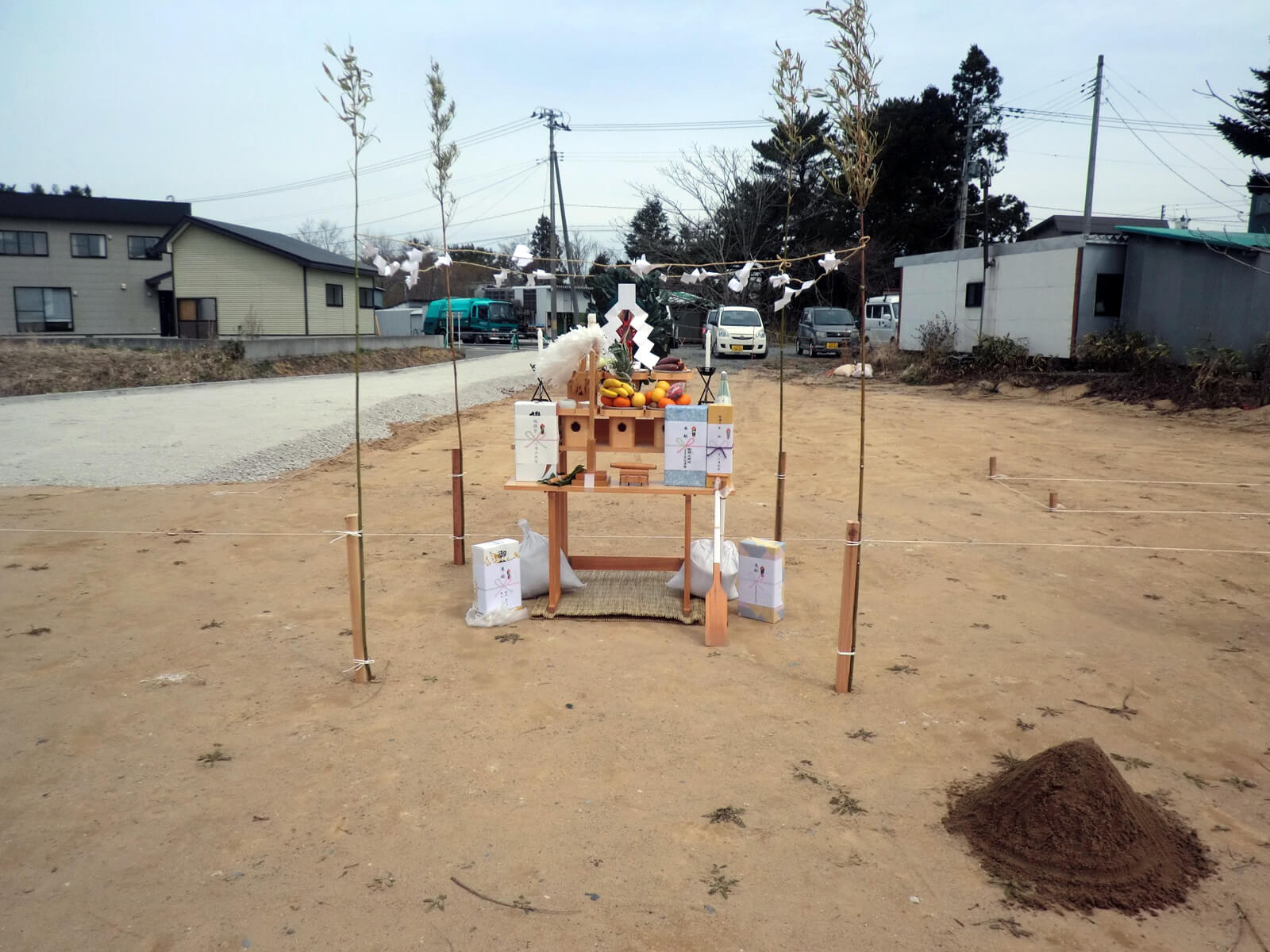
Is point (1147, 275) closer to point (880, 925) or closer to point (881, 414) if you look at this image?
point (881, 414)

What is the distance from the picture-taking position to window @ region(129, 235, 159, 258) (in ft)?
110

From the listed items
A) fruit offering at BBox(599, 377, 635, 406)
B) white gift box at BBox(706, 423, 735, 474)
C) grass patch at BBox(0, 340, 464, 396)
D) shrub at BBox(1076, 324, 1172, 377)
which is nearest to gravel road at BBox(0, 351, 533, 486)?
grass patch at BBox(0, 340, 464, 396)

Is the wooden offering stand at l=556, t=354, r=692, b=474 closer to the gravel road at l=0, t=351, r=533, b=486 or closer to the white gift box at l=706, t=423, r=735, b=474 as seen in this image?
the white gift box at l=706, t=423, r=735, b=474

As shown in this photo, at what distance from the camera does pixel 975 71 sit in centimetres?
3516

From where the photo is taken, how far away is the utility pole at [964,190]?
104 feet

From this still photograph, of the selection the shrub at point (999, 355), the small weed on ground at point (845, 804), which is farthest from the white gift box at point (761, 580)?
the shrub at point (999, 355)

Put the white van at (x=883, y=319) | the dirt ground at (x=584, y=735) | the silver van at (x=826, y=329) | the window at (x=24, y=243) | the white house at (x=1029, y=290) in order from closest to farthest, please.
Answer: the dirt ground at (x=584, y=735), the white house at (x=1029, y=290), the silver van at (x=826, y=329), the white van at (x=883, y=319), the window at (x=24, y=243)

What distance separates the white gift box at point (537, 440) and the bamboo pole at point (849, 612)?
2007mm

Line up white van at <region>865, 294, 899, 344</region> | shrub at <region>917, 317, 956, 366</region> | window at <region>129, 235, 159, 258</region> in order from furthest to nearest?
window at <region>129, 235, 159, 258</region>
white van at <region>865, 294, 899, 344</region>
shrub at <region>917, 317, 956, 366</region>

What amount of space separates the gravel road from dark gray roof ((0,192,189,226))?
18422 mm

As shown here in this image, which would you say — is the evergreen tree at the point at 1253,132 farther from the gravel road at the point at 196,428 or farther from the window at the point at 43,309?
the window at the point at 43,309

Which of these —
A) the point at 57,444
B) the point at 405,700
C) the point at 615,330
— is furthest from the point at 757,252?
the point at 405,700

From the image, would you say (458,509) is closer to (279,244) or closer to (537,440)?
(537,440)

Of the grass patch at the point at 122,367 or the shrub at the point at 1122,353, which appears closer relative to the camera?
the shrub at the point at 1122,353
